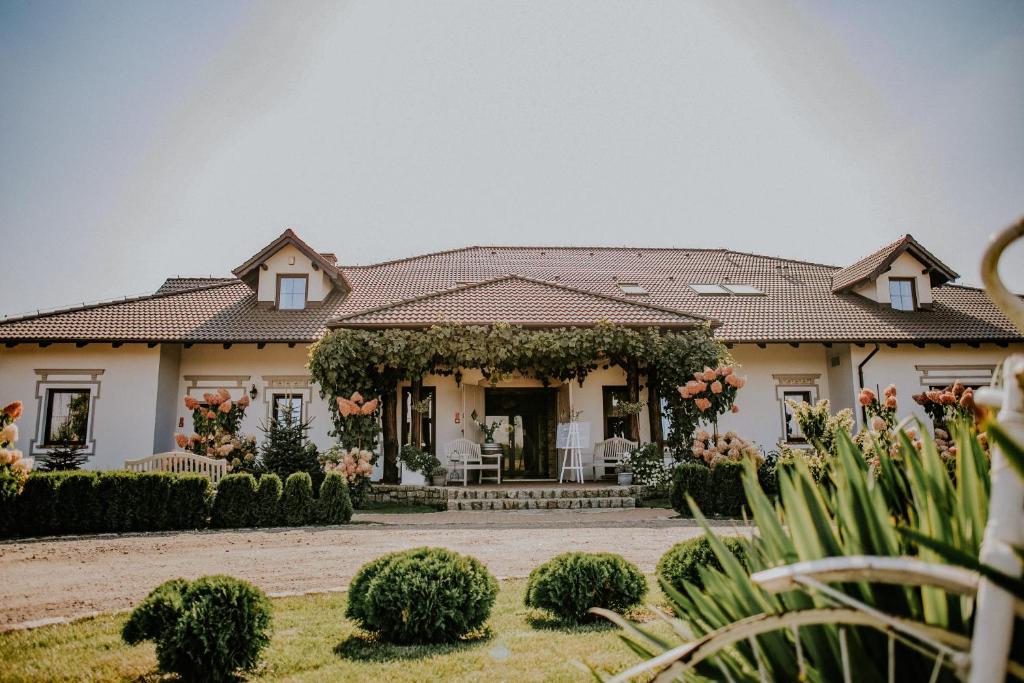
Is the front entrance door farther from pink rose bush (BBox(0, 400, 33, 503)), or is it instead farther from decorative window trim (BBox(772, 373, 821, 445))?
pink rose bush (BBox(0, 400, 33, 503))

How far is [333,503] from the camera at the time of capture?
31.8ft

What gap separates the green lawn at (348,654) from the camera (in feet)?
11.8

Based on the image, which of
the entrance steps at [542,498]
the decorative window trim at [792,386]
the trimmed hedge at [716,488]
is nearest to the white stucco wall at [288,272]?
the entrance steps at [542,498]

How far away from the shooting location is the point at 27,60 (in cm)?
872

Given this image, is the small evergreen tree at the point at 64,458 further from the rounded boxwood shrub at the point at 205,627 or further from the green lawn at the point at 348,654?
the rounded boxwood shrub at the point at 205,627

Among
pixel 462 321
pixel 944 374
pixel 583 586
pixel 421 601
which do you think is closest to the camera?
pixel 421 601

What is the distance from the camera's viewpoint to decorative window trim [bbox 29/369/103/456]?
15062mm

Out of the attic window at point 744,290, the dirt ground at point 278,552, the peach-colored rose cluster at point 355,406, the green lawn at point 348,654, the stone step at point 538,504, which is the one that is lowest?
the green lawn at point 348,654

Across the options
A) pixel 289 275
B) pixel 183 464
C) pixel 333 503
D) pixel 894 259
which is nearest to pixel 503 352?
pixel 333 503

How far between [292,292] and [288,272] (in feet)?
1.95

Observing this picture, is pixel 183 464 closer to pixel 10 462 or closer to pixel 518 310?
pixel 10 462

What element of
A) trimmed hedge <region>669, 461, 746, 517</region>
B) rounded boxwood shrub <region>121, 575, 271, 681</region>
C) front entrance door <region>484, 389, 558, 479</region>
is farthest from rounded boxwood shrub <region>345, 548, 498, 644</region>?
front entrance door <region>484, 389, 558, 479</region>

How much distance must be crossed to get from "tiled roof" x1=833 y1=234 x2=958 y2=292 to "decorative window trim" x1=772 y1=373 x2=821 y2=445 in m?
3.53

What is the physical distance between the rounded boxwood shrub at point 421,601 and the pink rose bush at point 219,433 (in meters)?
9.25
